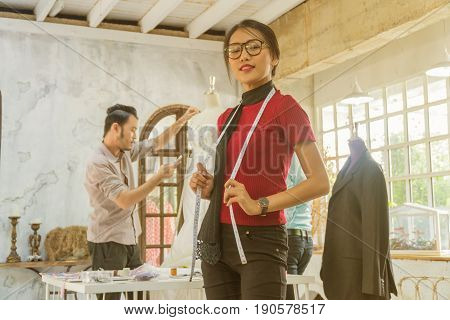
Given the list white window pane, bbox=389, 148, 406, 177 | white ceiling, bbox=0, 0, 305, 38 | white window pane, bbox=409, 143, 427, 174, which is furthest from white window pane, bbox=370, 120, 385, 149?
white ceiling, bbox=0, 0, 305, 38

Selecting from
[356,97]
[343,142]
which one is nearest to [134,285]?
[356,97]

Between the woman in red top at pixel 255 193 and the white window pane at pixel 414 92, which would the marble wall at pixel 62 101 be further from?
the woman in red top at pixel 255 193

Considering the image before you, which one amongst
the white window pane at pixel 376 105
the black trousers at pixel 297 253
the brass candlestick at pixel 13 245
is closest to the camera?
the black trousers at pixel 297 253

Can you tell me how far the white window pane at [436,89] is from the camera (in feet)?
11.8

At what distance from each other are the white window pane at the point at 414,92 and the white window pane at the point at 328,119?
0.61m

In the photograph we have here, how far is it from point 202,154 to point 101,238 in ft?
3.00

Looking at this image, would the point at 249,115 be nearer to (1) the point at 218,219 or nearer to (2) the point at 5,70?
(1) the point at 218,219

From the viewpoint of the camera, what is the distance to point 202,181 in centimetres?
112

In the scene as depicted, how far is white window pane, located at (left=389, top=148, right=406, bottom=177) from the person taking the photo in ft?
13.1

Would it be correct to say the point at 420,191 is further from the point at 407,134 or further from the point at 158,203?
the point at 158,203

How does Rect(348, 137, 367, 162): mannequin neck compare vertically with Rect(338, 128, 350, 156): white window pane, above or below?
below

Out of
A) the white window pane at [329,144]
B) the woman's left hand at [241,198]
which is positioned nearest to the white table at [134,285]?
the woman's left hand at [241,198]

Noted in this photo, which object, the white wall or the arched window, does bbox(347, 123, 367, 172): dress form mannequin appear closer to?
the white wall

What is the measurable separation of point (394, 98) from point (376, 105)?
13 cm
